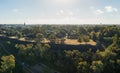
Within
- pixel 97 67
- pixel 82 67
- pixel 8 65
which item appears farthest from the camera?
pixel 8 65

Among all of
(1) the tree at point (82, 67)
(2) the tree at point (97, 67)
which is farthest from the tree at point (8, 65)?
(2) the tree at point (97, 67)

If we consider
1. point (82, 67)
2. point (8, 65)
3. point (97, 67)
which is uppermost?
point (97, 67)

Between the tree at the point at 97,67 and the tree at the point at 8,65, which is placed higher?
the tree at the point at 97,67

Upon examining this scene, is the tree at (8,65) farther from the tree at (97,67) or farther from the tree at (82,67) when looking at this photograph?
the tree at (97,67)

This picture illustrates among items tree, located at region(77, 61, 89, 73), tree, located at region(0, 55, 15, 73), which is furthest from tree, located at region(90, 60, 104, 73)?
tree, located at region(0, 55, 15, 73)

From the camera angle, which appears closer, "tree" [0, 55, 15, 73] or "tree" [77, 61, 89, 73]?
"tree" [77, 61, 89, 73]

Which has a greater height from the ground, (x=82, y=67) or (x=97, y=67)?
(x=97, y=67)

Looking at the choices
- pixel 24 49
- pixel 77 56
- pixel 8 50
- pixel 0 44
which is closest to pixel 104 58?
pixel 77 56

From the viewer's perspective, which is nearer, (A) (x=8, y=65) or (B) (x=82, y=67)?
(B) (x=82, y=67)

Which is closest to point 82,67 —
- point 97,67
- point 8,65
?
point 97,67

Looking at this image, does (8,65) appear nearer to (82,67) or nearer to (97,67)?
(82,67)

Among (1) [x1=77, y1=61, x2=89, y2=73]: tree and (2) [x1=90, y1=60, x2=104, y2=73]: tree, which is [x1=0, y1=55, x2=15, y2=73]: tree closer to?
(1) [x1=77, y1=61, x2=89, y2=73]: tree

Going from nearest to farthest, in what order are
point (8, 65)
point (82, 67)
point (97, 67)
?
point (97, 67), point (82, 67), point (8, 65)
